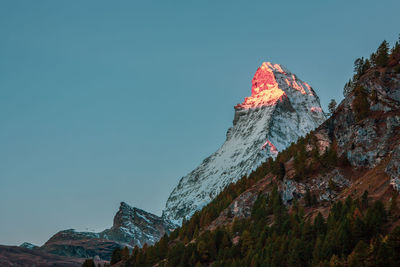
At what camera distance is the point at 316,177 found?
138625mm

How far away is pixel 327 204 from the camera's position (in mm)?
125562

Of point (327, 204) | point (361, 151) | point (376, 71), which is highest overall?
point (376, 71)

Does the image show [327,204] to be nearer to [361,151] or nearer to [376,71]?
[361,151]

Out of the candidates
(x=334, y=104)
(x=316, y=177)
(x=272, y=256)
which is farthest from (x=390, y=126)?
(x=334, y=104)

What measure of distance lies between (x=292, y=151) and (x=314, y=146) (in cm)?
2209

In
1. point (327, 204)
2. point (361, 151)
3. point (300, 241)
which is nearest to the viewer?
point (300, 241)

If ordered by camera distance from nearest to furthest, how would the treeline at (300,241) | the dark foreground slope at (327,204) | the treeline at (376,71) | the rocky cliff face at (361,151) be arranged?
the treeline at (300,241) < the dark foreground slope at (327,204) < the rocky cliff face at (361,151) < the treeline at (376,71)

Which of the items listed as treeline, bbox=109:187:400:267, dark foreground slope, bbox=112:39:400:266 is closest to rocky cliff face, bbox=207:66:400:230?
dark foreground slope, bbox=112:39:400:266

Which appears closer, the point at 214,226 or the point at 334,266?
the point at 334,266

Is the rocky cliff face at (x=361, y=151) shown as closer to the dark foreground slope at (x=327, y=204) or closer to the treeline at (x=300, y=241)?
the dark foreground slope at (x=327, y=204)

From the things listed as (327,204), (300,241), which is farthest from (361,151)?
(300,241)

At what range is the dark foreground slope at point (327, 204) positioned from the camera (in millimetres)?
88375

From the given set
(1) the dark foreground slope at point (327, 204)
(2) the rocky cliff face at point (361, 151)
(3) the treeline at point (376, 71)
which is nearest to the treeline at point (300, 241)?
(1) the dark foreground slope at point (327, 204)

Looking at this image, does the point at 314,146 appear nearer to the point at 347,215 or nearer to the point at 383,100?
the point at 383,100
